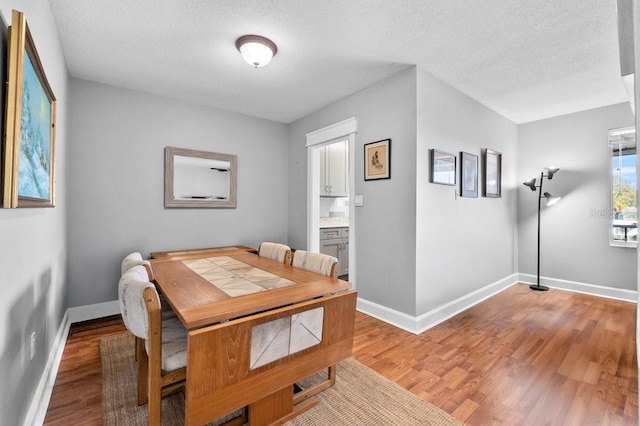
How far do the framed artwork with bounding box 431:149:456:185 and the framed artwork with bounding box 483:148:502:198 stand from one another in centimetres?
86

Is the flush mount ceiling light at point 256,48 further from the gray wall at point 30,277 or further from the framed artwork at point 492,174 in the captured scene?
the framed artwork at point 492,174

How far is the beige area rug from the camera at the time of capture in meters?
1.50

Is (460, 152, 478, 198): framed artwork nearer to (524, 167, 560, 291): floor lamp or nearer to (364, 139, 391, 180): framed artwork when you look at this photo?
(364, 139, 391, 180): framed artwork

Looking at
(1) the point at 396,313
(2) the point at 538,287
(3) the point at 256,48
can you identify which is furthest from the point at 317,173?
(2) the point at 538,287

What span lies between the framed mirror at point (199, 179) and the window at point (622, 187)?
15.9ft

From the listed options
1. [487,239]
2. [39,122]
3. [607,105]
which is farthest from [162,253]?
[607,105]

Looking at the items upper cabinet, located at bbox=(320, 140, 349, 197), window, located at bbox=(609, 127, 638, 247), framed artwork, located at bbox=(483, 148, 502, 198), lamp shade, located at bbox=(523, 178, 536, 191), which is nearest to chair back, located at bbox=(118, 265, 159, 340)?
upper cabinet, located at bbox=(320, 140, 349, 197)

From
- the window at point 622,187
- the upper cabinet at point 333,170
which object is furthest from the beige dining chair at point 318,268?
the window at point 622,187

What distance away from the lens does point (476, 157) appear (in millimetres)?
3393

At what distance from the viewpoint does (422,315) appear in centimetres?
263

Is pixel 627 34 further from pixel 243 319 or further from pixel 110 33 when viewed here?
pixel 110 33

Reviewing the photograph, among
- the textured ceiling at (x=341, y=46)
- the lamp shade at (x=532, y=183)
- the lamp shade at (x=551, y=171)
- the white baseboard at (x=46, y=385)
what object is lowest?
the white baseboard at (x=46, y=385)

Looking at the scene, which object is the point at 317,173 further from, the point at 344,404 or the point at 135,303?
the point at 135,303

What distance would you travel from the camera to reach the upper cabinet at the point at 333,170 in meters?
4.49
